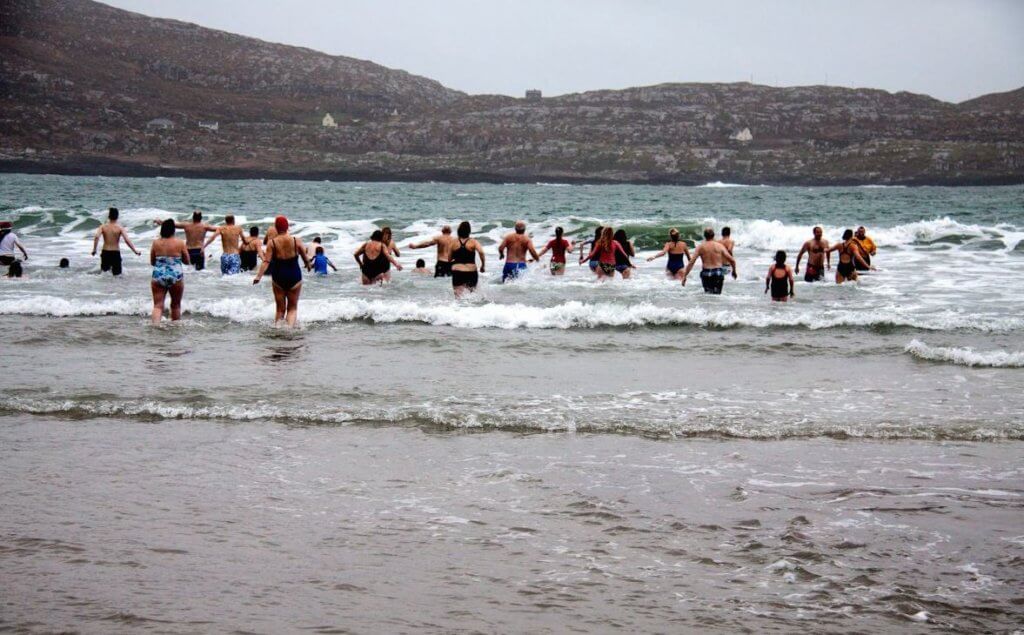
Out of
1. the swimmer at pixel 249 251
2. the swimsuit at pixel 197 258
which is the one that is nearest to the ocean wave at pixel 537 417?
the swimmer at pixel 249 251

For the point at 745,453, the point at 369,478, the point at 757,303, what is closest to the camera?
the point at 369,478

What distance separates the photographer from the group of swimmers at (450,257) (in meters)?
14.6

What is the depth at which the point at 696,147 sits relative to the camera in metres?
155

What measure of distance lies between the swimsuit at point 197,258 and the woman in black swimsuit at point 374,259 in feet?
15.2

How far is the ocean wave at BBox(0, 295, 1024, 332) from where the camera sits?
14.7 metres

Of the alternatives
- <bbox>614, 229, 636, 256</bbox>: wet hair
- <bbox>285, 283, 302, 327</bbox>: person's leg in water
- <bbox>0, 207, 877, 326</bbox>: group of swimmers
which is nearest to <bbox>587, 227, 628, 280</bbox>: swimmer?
<bbox>0, 207, 877, 326</bbox>: group of swimmers

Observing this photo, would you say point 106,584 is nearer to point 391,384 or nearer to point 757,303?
point 391,384

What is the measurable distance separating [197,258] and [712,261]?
38.5 ft

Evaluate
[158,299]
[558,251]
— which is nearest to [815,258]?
[558,251]

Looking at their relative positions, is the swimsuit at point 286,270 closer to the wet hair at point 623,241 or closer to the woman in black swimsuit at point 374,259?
the woman in black swimsuit at point 374,259

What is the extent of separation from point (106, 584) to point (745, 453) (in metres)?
4.58

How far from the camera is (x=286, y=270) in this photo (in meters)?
14.2

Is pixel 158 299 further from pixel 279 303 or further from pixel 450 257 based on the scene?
pixel 450 257

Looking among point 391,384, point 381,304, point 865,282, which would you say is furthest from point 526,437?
Result: point 865,282
